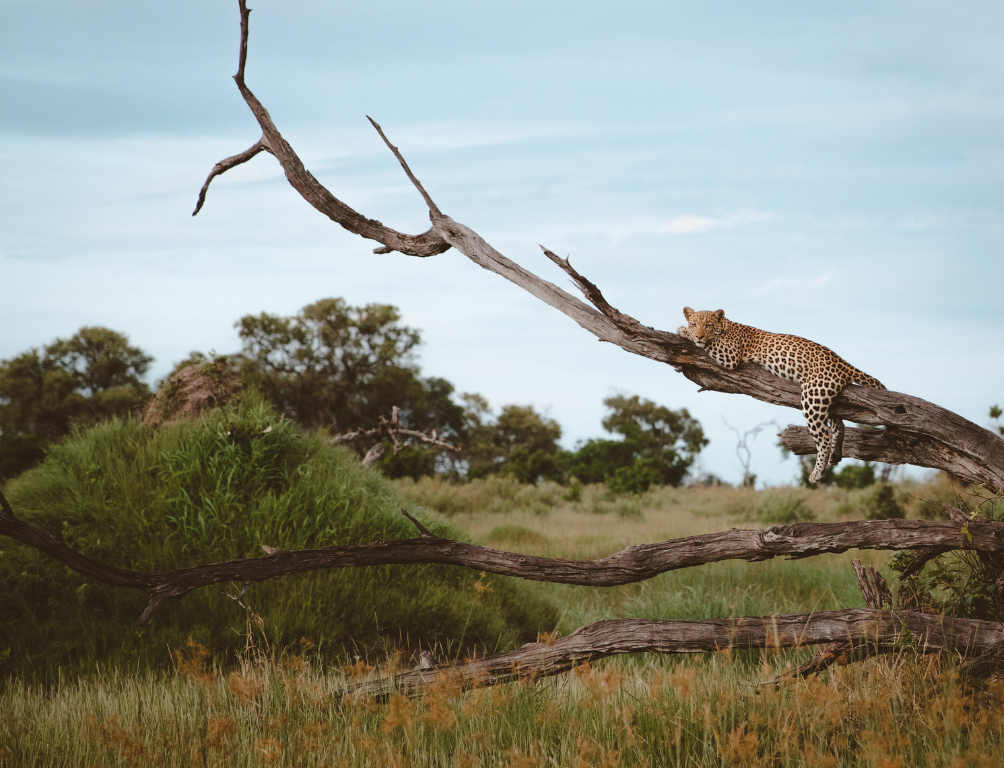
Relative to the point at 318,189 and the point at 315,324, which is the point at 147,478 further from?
the point at 315,324

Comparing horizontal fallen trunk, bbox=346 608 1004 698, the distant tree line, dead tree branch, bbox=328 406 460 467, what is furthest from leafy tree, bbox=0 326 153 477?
horizontal fallen trunk, bbox=346 608 1004 698

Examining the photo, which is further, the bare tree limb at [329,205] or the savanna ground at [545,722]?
the bare tree limb at [329,205]

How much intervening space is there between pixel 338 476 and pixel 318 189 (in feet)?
15.9

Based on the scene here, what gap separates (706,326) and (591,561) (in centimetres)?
187

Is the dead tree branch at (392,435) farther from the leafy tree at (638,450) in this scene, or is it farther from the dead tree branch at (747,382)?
the leafy tree at (638,450)

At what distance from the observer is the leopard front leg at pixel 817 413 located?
5375mm

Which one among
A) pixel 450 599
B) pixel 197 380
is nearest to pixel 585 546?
pixel 450 599

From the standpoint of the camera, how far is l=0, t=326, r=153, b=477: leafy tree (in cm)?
3653

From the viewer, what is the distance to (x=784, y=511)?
813 inches

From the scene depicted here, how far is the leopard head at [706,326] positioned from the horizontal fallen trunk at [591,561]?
1377 millimetres

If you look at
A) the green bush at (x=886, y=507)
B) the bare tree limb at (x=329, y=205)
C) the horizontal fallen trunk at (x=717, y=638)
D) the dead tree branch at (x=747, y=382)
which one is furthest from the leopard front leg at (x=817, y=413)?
the green bush at (x=886, y=507)

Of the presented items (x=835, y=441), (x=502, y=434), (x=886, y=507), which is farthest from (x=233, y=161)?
(x=502, y=434)

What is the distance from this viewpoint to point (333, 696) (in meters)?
5.24

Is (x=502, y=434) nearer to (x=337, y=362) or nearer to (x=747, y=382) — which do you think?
(x=337, y=362)
